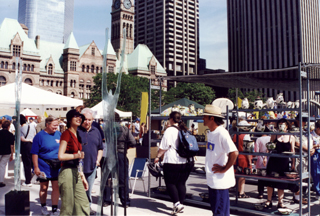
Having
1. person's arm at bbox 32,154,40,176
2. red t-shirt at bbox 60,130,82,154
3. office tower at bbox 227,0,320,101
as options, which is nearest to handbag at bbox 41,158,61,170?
person's arm at bbox 32,154,40,176

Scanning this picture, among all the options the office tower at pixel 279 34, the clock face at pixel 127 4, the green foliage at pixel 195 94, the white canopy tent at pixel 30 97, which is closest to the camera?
the white canopy tent at pixel 30 97

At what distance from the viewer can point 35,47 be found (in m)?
69.6

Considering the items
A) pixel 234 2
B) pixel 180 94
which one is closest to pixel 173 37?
pixel 234 2

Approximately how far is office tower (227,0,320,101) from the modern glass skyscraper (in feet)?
256

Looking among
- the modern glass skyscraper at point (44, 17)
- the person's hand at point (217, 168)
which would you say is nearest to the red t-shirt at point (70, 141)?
the person's hand at point (217, 168)

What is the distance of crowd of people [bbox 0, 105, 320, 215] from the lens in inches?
174

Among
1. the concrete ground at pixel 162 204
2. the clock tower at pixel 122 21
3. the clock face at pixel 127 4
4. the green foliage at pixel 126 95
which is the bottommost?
the concrete ground at pixel 162 204

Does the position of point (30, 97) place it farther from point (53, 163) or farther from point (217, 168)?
point (217, 168)

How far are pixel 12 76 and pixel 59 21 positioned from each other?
8024cm

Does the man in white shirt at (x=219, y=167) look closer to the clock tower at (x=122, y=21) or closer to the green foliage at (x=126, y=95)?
the green foliage at (x=126, y=95)

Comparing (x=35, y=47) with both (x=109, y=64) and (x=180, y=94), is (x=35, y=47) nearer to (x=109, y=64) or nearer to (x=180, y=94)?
(x=109, y=64)

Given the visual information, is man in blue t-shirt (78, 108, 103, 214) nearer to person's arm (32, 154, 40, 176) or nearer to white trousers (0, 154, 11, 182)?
person's arm (32, 154, 40, 176)

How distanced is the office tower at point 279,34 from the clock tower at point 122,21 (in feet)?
119

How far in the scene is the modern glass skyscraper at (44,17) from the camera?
131375mm
